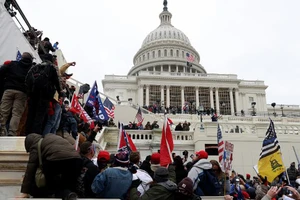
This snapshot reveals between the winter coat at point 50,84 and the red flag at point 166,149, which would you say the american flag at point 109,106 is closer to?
the red flag at point 166,149

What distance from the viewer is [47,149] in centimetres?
370

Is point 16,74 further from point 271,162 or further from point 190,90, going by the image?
point 190,90

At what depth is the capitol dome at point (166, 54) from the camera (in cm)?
7962

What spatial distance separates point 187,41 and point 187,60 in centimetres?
1172

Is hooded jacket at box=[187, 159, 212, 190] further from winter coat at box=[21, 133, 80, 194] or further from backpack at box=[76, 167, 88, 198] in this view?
winter coat at box=[21, 133, 80, 194]

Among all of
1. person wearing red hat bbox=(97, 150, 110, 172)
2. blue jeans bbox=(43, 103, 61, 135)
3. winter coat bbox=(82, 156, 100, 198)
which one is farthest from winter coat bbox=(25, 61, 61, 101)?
winter coat bbox=(82, 156, 100, 198)

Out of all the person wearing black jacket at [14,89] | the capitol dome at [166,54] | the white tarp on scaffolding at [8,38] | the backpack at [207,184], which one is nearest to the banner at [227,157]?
the backpack at [207,184]

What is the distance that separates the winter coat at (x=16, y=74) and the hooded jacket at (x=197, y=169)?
3.61m

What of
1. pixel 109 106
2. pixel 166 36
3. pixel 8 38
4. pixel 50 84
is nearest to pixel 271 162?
pixel 50 84

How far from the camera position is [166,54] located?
82500 mm

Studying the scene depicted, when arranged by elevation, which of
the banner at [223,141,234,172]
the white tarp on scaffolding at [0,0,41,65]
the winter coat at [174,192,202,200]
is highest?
the white tarp on scaffolding at [0,0,41,65]

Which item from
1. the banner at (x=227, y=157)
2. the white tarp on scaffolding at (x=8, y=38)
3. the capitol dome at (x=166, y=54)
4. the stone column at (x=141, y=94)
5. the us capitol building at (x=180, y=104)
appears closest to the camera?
the banner at (x=227, y=157)

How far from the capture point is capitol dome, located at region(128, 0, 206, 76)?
79.6 m

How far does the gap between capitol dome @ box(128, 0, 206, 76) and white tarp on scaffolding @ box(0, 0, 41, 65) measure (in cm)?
6412
